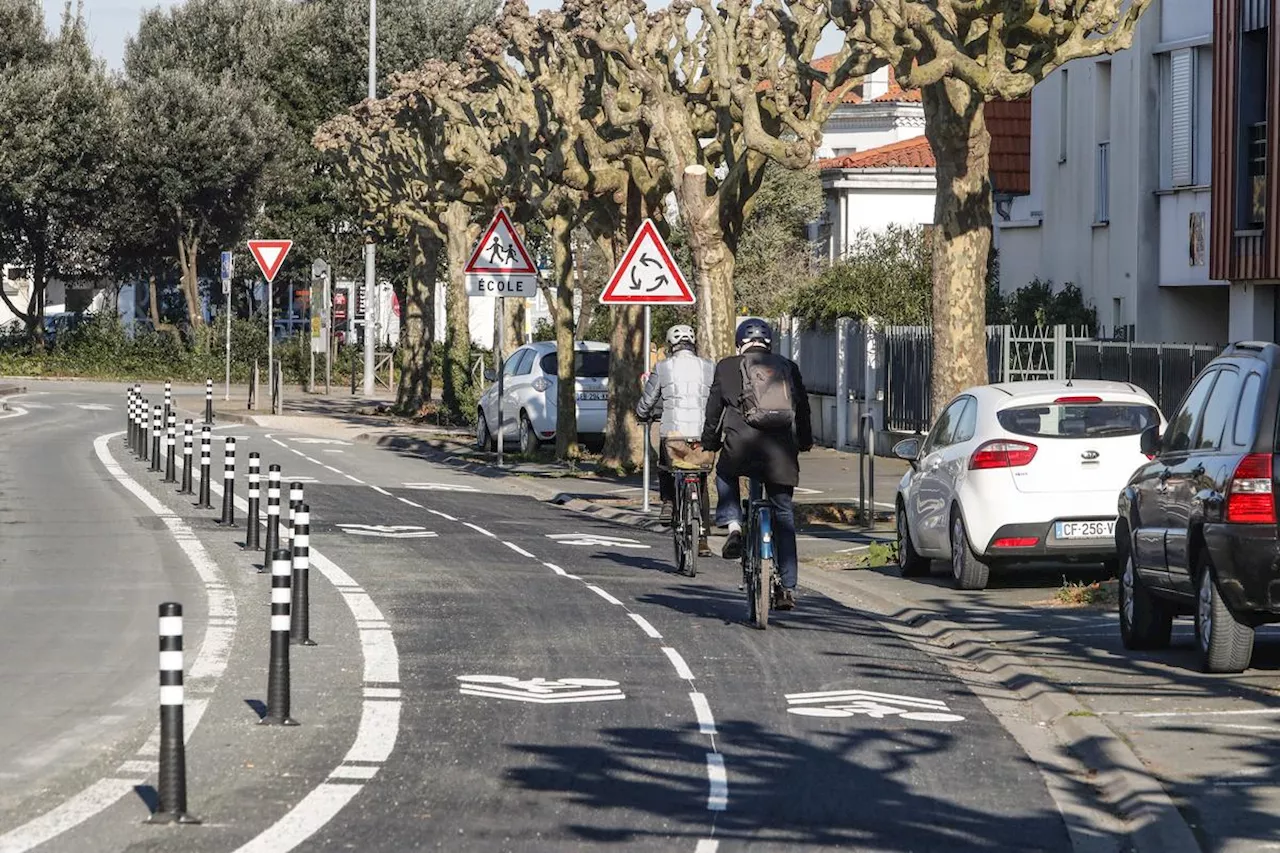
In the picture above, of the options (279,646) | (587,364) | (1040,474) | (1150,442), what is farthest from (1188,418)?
(587,364)

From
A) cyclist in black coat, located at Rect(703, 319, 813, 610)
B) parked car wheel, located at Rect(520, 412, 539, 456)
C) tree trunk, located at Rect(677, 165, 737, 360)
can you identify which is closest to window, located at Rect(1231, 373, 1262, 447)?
cyclist in black coat, located at Rect(703, 319, 813, 610)

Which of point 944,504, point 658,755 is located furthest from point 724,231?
point 658,755

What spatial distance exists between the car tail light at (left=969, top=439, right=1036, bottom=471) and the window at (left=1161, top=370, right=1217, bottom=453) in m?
3.06

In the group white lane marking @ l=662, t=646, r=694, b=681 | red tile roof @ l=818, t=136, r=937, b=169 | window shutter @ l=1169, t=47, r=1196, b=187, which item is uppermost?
red tile roof @ l=818, t=136, r=937, b=169

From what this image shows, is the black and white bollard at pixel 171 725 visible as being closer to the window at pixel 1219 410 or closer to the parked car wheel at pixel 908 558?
→ the window at pixel 1219 410

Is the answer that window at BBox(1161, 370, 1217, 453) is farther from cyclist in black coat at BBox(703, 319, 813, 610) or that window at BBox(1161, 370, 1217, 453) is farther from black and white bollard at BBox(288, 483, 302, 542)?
black and white bollard at BBox(288, 483, 302, 542)

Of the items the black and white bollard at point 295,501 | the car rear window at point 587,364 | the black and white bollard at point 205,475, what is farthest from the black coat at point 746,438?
the car rear window at point 587,364

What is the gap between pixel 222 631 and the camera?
518 inches

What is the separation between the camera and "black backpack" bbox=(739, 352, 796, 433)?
13.8 meters

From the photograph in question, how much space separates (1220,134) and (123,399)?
32335 mm

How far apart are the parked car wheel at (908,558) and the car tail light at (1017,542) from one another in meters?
1.55

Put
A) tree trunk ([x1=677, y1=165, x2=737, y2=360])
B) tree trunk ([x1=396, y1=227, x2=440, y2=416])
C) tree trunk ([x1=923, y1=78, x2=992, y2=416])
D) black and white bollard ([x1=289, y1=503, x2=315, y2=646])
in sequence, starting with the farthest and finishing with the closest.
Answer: tree trunk ([x1=396, y1=227, x2=440, y2=416]) < tree trunk ([x1=677, y1=165, x2=737, y2=360]) < tree trunk ([x1=923, y1=78, x2=992, y2=416]) < black and white bollard ([x1=289, y1=503, x2=315, y2=646])

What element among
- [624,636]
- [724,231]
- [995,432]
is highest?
[724,231]

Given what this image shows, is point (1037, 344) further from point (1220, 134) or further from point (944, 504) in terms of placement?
point (944, 504)
